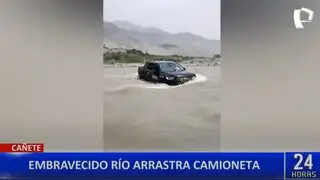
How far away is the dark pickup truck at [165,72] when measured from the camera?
80.7 inches

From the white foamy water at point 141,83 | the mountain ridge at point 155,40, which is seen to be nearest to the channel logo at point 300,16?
the mountain ridge at point 155,40

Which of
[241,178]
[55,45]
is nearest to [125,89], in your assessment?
[55,45]

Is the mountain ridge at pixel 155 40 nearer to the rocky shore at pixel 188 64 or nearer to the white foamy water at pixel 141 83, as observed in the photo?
the rocky shore at pixel 188 64

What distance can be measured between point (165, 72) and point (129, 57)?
0.24 m

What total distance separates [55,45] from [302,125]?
5.13 feet

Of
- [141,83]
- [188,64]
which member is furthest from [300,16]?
[141,83]

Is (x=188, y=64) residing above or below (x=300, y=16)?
below

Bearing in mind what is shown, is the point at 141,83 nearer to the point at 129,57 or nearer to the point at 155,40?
the point at 129,57

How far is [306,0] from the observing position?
1.98 metres

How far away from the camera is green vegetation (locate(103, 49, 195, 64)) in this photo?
6.64ft

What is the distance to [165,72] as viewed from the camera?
6.74 feet

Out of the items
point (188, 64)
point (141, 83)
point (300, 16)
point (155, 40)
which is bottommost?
point (141, 83)

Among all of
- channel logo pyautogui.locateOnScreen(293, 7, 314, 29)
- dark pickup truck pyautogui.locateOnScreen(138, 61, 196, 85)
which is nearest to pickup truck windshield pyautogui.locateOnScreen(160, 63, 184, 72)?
dark pickup truck pyautogui.locateOnScreen(138, 61, 196, 85)

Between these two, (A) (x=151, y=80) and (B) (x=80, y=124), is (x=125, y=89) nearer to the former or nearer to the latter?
(A) (x=151, y=80)
